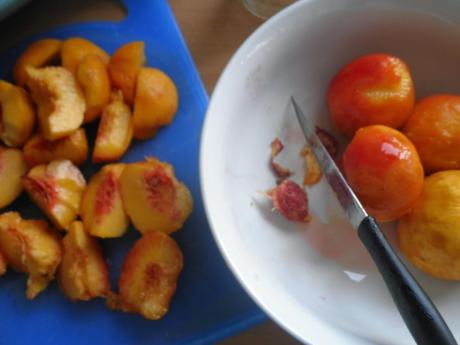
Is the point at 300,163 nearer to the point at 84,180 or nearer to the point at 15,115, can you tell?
the point at 84,180

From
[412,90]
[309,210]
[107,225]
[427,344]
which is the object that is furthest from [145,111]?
[427,344]

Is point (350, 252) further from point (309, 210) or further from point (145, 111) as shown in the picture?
point (145, 111)

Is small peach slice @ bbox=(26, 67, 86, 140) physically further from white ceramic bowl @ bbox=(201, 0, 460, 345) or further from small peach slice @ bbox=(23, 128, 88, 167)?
white ceramic bowl @ bbox=(201, 0, 460, 345)

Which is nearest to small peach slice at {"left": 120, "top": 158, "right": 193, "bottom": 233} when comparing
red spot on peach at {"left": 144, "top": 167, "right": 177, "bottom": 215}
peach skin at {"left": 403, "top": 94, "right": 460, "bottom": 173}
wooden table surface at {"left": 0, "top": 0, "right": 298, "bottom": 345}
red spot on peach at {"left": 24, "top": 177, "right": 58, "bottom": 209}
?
red spot on peach at {"left": 144, "top": 167, "right": 177, "bottom": 215}

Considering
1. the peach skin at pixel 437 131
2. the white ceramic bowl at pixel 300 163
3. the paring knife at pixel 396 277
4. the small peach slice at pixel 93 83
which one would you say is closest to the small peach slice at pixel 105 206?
the small peach slice at pixel 93 83

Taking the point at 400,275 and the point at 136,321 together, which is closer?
the point at 400,275

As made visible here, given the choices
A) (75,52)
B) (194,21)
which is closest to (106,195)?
(75,52)
